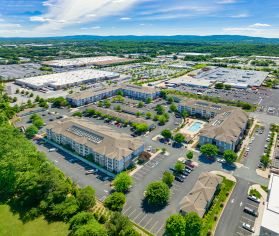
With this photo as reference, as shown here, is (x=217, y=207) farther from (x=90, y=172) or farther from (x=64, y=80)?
(x=64, y=80)

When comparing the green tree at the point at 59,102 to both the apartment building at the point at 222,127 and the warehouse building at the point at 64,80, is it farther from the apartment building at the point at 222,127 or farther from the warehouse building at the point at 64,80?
the apartment building at the point at 222,127

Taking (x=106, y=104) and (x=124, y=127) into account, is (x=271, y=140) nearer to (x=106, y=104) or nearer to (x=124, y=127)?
(x=124, y=127)

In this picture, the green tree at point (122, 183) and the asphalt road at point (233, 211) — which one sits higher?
the green tree at point (122, 183)

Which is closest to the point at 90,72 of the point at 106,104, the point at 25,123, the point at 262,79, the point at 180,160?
the point at 106,104

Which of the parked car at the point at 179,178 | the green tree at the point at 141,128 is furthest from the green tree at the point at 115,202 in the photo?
the green tree at the point at 141,128

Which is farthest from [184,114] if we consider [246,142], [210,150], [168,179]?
[168,179]

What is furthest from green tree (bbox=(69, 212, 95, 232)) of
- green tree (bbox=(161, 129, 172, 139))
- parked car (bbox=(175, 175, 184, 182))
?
green tree (bbox=(161, 129, 172, 139))

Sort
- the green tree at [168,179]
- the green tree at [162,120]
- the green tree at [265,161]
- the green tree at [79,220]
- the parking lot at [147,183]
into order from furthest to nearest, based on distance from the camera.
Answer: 1. the green tree at [162,120]
2. the green tree at [265,161]
3. the green tree at [168,179]
4. the parking lot at [147,183]
5. the green tree at [79,220]

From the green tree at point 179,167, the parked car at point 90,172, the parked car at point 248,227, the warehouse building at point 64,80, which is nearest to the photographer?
the parked car at point 248,227
